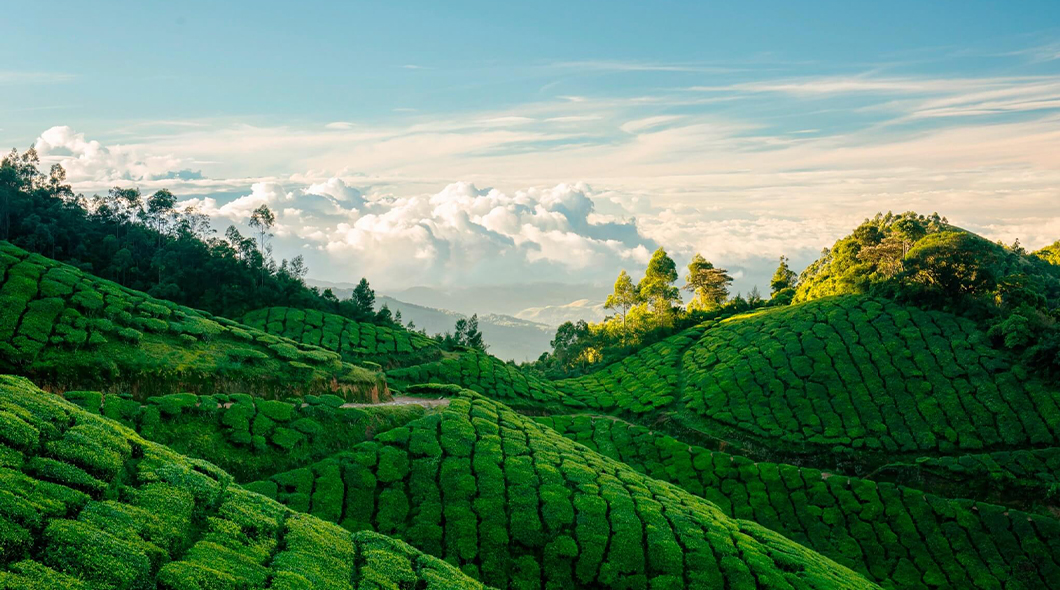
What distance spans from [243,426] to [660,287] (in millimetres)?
70175

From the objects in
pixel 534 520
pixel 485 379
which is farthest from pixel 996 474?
pixel 485 379

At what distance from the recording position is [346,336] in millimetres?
62188

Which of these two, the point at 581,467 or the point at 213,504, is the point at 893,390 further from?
the point at 213,504

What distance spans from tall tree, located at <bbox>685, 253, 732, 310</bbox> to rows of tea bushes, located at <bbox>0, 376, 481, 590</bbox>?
259 feet

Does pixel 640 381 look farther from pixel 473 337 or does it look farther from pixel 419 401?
pixel 419 401

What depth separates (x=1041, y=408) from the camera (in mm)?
47750

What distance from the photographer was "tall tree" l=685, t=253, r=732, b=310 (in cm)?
9269

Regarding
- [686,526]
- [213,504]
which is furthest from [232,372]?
[686,526]

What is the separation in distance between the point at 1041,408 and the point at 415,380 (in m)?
53.9

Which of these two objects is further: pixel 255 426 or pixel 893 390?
pixel 893 390

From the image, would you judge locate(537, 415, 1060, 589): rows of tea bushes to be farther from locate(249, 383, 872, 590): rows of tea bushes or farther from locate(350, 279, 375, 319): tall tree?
locate(350, 279, 375, 319): tall tree

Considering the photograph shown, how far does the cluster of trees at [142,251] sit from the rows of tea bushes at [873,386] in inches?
1750

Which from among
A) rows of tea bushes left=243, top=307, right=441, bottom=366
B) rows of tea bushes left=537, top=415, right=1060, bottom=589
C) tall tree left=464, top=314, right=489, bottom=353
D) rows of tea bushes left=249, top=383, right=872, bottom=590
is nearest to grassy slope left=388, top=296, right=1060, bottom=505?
rows of tea bushes left=243, top=307, right=441, bottom=366

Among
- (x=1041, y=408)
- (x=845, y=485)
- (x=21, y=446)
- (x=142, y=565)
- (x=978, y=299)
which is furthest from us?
(x=978, y=299)
